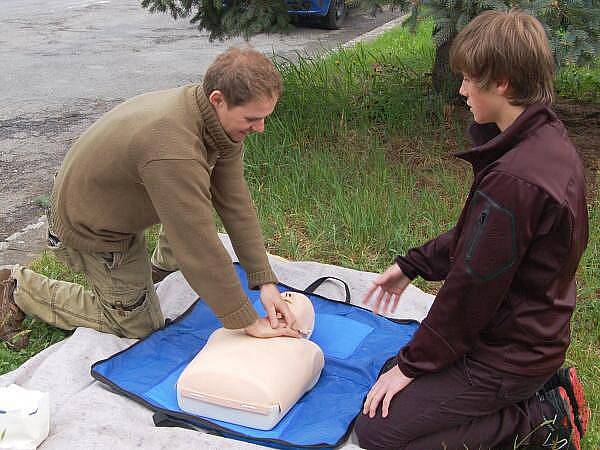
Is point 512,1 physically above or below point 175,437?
above

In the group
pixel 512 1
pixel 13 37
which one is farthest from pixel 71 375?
pixel 13 37

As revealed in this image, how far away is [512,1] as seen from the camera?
3959mm

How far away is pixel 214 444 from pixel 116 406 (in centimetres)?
46

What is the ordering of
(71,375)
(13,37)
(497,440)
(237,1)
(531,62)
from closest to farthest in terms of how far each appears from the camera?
(531,62) < (497,440) < (71,375) < (237,1) < (13,37)

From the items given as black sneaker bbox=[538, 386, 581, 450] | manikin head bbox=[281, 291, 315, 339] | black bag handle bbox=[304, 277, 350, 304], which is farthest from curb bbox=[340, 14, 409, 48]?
black sneaker bbox=[538, 386, 581, 450]

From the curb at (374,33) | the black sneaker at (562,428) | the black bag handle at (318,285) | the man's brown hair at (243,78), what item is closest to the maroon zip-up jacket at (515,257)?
the black sneaker at (562,428)

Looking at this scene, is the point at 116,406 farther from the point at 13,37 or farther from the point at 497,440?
the point at 13,37

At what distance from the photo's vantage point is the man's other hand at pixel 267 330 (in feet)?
9.28

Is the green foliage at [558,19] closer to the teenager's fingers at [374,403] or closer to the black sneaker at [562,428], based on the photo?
the black sneaker at [562,428]

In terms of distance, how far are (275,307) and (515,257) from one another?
46.2 inches

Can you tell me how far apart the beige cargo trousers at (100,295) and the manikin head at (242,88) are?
89 cm

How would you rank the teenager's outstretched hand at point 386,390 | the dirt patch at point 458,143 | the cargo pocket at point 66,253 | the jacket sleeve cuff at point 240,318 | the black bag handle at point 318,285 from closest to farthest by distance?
1. the teenager's outstretched hand at point 386,390
2. the jacket sleeve cuff at point 240,318
3. the cargo pocket at point 66,253
4. the black bag handle at point 318,285
5. the dirt patch at point 458,143

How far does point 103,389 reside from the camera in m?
2.82

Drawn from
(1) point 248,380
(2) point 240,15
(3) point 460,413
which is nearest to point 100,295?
(1) point 248,380
